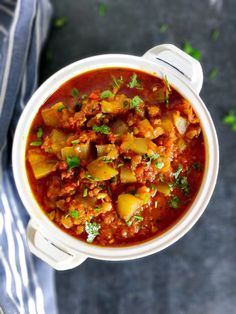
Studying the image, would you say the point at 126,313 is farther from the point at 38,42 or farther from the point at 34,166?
the point at 38,42

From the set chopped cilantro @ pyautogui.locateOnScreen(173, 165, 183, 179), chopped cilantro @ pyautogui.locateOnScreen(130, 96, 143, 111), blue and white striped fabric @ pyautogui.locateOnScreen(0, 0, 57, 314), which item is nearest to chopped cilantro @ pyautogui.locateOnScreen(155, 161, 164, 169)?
chopped cilantro @ pyautogui.locateOnScreen(173, 165, 183, 179)

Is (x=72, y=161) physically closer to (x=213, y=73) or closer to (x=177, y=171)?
(x=177, y=171)

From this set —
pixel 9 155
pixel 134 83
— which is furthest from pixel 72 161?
pixel 9 155

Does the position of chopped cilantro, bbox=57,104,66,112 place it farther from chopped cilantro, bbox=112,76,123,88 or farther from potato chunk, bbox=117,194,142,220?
potato chunk, bbox=117,194,142,220

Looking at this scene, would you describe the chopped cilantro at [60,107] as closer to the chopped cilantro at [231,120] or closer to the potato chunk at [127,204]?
the potato chunk at [127,204]

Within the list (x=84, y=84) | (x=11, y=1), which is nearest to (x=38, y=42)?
(x=11, y=1)

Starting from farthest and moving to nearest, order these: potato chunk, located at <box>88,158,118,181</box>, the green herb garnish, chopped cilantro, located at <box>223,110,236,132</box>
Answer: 1. chopped cilantro, located at <box>223,110,236,132</box>
2. the green herb garnish
3. potato chunk, located at <box>88,158,118,181</box>

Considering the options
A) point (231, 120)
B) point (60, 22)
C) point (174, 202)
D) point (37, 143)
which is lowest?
point (174, 202)
